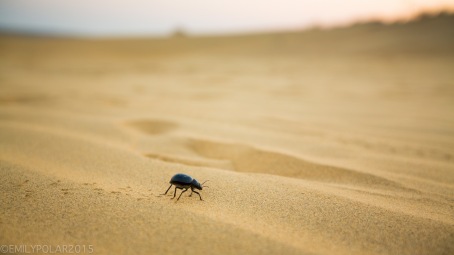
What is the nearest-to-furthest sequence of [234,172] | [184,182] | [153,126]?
[184,182] < [234,172] < [153,126]

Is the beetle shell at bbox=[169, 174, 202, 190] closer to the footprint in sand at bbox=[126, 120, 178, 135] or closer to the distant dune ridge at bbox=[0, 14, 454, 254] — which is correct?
the distant dune ridge at bbox=[0, 14, 454, 254]

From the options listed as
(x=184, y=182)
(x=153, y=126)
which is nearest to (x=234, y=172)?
(x=184, y=182)

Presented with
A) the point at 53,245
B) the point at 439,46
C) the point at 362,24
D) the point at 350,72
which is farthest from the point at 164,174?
the point at 362,24

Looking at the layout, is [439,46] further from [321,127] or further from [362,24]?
[321,127]

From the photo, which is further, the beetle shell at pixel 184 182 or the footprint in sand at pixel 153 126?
the footprint in sand at pixel 153 126

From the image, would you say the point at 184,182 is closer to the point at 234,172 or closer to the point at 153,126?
the point at 234,172

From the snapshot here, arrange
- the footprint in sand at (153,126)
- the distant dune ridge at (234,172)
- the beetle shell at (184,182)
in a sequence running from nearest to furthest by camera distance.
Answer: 1. the distant dune ridge at (234,172)
2. the beetle shell at (184,182)
3. the footprint in sand at (153,126)

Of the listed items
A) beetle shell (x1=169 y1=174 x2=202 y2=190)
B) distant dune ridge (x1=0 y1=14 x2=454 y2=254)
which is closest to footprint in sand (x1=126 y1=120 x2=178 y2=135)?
distant dune ridge (x1=0 y1=14 x2=454 y2=254)

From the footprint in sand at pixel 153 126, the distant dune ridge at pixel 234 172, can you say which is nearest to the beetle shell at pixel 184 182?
the distant dune ridge at pixel 234 172

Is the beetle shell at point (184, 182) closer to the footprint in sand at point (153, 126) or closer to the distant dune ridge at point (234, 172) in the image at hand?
the distant dune ridge at point (234, 172)

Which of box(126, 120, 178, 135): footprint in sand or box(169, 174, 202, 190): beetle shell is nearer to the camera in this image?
box(169, 174, 202, 190): beetle shell

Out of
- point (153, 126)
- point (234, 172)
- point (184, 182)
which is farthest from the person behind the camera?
point (153, 126)

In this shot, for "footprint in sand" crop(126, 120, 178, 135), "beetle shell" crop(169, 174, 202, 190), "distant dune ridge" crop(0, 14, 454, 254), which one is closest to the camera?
"distant dune ridge" crop(0, 14, 454, 254)
